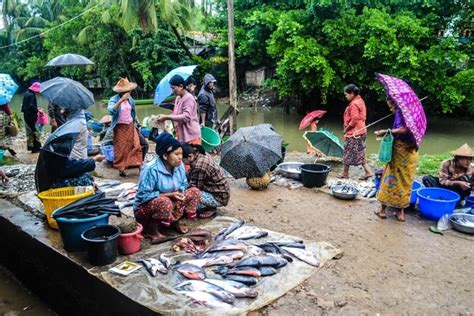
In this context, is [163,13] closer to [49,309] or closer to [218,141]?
[218,141]

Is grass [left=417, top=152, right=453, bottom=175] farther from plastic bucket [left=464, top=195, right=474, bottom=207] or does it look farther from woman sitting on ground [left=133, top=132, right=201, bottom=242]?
woman sitting on ground [left=133, top=132, right=201, bottom=242]

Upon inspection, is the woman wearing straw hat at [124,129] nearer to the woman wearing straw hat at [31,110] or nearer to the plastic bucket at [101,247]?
the woman wearing straw hat at [31,110]

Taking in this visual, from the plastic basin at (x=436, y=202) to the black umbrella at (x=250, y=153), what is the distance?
2.10 metres

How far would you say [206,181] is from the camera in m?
4.95

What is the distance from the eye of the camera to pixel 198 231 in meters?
4.32

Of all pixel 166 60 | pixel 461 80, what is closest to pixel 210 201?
pixel 461 80

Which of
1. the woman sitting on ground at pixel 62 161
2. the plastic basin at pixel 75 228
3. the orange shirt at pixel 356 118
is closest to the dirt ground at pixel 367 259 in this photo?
the orange shirt at pixel 356 118

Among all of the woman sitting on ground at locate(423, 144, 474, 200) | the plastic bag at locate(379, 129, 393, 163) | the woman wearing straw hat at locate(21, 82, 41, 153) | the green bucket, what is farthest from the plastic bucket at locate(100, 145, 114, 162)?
the woman sitting on ground at locate(423, 144, 474, 200)

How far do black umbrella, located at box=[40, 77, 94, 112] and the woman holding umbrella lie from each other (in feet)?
13.6

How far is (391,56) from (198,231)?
10.8 meters

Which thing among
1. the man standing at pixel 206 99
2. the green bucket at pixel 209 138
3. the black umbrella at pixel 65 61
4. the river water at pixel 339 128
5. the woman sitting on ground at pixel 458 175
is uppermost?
Answer: the black umbrella at pixel 65 61

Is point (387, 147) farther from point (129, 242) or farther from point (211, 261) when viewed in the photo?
point (129, 242)

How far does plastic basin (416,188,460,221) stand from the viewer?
4867mm

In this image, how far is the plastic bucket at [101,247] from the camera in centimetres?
355
